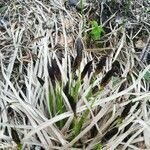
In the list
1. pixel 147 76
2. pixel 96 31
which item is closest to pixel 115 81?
pixel 147 76

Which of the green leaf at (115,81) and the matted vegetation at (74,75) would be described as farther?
the green leaf at (115,81)

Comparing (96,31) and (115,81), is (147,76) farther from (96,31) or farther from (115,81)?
(96,31)

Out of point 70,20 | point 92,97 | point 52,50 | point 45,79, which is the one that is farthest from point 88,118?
point 70,20

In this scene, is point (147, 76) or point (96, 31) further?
point (96, 31)

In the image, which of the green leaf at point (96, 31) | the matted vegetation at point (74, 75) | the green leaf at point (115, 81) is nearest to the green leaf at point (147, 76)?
the matted vegetation at point (74, 75)

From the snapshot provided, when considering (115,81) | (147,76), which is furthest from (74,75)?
(147,76)

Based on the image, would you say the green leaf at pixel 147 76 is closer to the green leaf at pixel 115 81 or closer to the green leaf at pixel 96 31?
the green leaf at pixel 115 81

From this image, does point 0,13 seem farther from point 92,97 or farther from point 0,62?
point 92,97

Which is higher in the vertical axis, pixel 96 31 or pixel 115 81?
pixel 96 31

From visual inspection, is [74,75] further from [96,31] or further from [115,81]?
[96,31]
